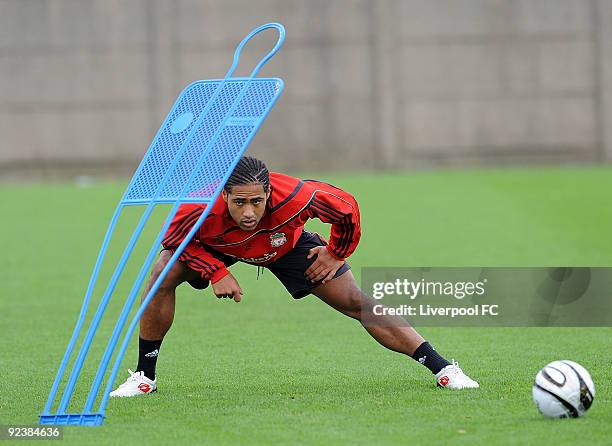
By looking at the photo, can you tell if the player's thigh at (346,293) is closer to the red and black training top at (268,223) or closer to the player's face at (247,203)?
the red and black training top at (268,223)

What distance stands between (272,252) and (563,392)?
1.97 metres

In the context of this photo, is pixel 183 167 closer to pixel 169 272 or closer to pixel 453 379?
pixel 169 272

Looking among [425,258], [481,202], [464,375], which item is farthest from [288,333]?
[481,202]

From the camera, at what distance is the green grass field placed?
239 inches

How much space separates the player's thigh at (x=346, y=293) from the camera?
7.21m

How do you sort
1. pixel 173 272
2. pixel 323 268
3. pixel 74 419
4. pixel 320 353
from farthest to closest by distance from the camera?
pixel 320 353 → pixel 323 268 → pixel 173 272 → pixel 74 419

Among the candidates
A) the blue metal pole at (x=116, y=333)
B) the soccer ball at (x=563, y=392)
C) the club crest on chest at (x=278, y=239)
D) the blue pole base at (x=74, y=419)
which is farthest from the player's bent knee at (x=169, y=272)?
the soccer ball at (x=563, y=392)

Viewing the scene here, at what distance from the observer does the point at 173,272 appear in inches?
277

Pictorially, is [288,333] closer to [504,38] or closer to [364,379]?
[364,379]

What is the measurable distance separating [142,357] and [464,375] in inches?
76.8

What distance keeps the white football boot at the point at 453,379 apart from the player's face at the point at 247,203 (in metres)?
1.51

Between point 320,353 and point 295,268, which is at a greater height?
point 295,268

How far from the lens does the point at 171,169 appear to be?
6473 mm

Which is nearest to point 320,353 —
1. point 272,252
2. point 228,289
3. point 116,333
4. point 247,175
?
point 272,252
